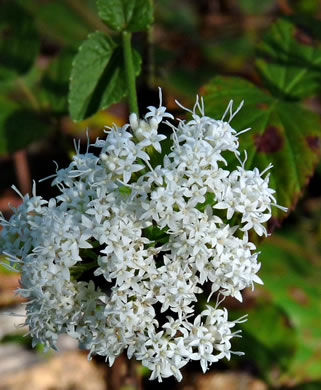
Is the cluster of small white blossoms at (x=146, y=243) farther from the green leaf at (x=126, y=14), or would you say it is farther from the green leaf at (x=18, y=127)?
the green leaf at (x=18, y=127)

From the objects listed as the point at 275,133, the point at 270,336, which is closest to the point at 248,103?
the point at 275,133

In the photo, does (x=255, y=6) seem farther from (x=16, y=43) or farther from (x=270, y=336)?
(x=270, y=336)

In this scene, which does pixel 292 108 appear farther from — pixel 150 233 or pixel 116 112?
pixel 116 112

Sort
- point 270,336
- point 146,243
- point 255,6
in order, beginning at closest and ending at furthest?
1. point 146,243
2. point 270,336
3. point 255,6

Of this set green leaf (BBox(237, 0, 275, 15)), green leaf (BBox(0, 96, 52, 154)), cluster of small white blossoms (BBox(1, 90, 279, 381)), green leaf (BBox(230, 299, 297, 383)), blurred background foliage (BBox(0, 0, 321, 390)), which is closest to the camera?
cluster of small white blossoms (BBox(1, 90, 279, 381))

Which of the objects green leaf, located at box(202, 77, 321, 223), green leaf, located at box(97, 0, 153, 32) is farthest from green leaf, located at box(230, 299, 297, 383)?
green leaf, located at box(97, 0, 153, 32)

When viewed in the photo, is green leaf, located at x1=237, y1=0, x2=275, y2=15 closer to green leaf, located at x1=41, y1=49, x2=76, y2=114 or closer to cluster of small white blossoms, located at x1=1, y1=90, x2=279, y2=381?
green leaf, located at x1=41, y1=49, x2=76, y2=114
